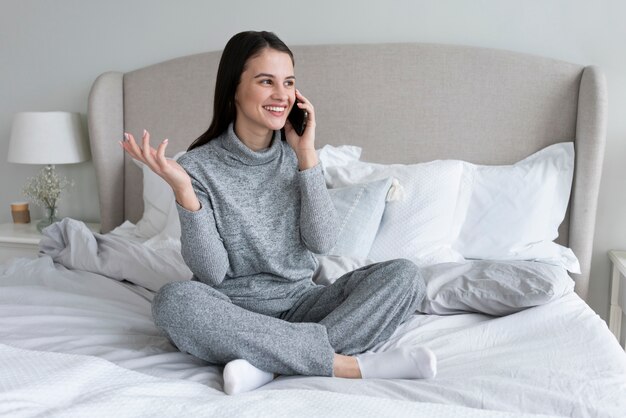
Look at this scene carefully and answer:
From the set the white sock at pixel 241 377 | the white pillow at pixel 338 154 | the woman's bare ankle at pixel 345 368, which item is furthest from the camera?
the white pillow at pixel 338 154

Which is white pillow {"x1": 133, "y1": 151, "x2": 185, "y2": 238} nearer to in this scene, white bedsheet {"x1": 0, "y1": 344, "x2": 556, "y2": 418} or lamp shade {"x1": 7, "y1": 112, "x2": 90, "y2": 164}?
lamp shade {"x1": 7, "y1": 112, "x2": 90, "y2": 164}

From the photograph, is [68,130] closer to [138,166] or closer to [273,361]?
[138,166]

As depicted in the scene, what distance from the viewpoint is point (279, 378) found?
4.42ft

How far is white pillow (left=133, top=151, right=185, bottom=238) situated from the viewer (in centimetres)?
253

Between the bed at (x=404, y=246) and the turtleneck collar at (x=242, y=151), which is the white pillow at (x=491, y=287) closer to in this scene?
the bed at (x=404, y=246)

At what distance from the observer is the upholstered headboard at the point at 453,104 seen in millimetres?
2248

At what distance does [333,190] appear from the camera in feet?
7.04

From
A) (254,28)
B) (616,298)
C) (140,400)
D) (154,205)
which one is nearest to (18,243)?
(154,205)

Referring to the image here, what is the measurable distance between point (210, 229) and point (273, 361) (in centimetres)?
36

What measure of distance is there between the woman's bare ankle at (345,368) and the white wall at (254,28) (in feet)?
4.77

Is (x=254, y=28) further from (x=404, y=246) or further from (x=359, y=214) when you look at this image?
(x=404, y=246)

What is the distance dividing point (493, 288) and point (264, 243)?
1.90ft

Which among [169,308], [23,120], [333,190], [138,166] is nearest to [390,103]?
[333,190]

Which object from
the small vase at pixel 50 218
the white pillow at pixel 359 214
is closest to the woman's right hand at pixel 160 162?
the white pillow at pixel 359 214
